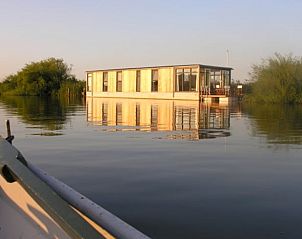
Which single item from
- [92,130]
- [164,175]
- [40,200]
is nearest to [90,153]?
[164,175]

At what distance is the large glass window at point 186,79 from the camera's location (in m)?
43.6

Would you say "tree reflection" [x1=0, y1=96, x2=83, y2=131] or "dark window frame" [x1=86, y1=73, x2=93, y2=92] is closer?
"tree reflection" [x1=0, y1=96, x2=83, y2=131]

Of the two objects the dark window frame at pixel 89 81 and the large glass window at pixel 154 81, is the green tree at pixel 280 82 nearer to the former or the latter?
the large glass window at pixel 154 81

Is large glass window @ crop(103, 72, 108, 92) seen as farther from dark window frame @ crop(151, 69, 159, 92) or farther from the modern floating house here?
dark window frame @ crop(151, 69, 159, 92)

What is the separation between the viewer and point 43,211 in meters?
2.73

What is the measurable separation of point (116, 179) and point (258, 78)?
134 feet

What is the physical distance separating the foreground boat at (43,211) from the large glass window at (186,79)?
40.5 metres

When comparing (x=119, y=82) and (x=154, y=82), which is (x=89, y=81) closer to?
(x=119, y=82)

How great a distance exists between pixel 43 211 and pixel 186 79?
42.3 meters

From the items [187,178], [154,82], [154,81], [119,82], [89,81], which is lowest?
[187,178]

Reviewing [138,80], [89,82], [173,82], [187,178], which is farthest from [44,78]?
[187,178]

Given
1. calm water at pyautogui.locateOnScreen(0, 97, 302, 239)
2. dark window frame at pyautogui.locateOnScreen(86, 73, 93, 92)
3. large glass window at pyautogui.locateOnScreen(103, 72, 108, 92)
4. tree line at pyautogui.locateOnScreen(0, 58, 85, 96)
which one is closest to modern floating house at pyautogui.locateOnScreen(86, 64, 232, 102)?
large glass window at pyautogui.locateOnScreen(103, 72, 108, 92)

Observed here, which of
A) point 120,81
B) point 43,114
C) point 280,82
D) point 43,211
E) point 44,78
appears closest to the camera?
point 43,211

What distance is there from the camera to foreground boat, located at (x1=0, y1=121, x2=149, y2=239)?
2.00 metres
